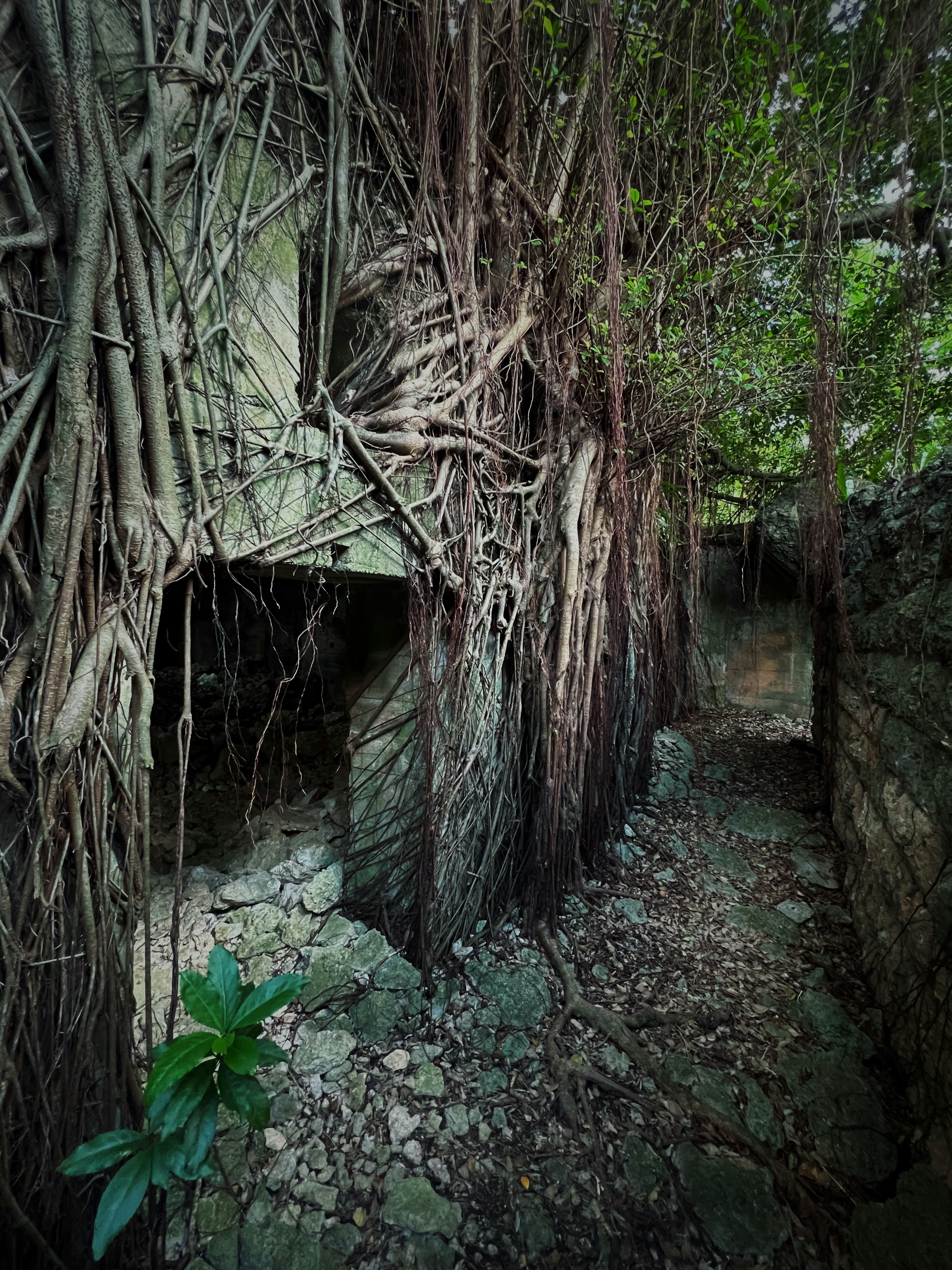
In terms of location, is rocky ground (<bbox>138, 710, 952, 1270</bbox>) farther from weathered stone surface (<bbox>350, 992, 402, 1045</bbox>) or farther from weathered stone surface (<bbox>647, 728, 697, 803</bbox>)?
weathered stone surface (<bbox>647, 728, 697, 803</bbox>)

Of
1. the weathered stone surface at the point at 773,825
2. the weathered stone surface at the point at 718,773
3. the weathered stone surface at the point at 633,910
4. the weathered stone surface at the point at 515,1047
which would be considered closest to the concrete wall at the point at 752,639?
the weathered stone surface at the point at 718,773

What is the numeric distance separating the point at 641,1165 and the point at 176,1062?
3.84 feet

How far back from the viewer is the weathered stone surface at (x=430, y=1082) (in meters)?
1.41

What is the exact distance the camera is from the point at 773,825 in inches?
108

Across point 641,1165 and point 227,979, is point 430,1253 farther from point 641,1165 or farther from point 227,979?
point 227,979

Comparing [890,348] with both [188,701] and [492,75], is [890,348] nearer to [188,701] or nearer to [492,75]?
[492,75]

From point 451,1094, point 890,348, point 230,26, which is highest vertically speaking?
point 230,26

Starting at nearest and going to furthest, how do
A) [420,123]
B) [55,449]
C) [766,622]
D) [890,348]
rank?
[55,449] < [420,123] < [890,348] < [766,622]

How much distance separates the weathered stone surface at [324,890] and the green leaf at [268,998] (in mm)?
874

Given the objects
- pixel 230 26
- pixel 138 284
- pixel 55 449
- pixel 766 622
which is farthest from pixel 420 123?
pixel 766 622

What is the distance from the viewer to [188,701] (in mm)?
1213

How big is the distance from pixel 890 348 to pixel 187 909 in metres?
4.22

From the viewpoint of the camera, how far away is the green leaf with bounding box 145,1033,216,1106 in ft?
3.03

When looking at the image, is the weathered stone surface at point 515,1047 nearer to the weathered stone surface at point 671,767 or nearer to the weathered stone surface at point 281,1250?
the weathered stone surface at point 281,1250
